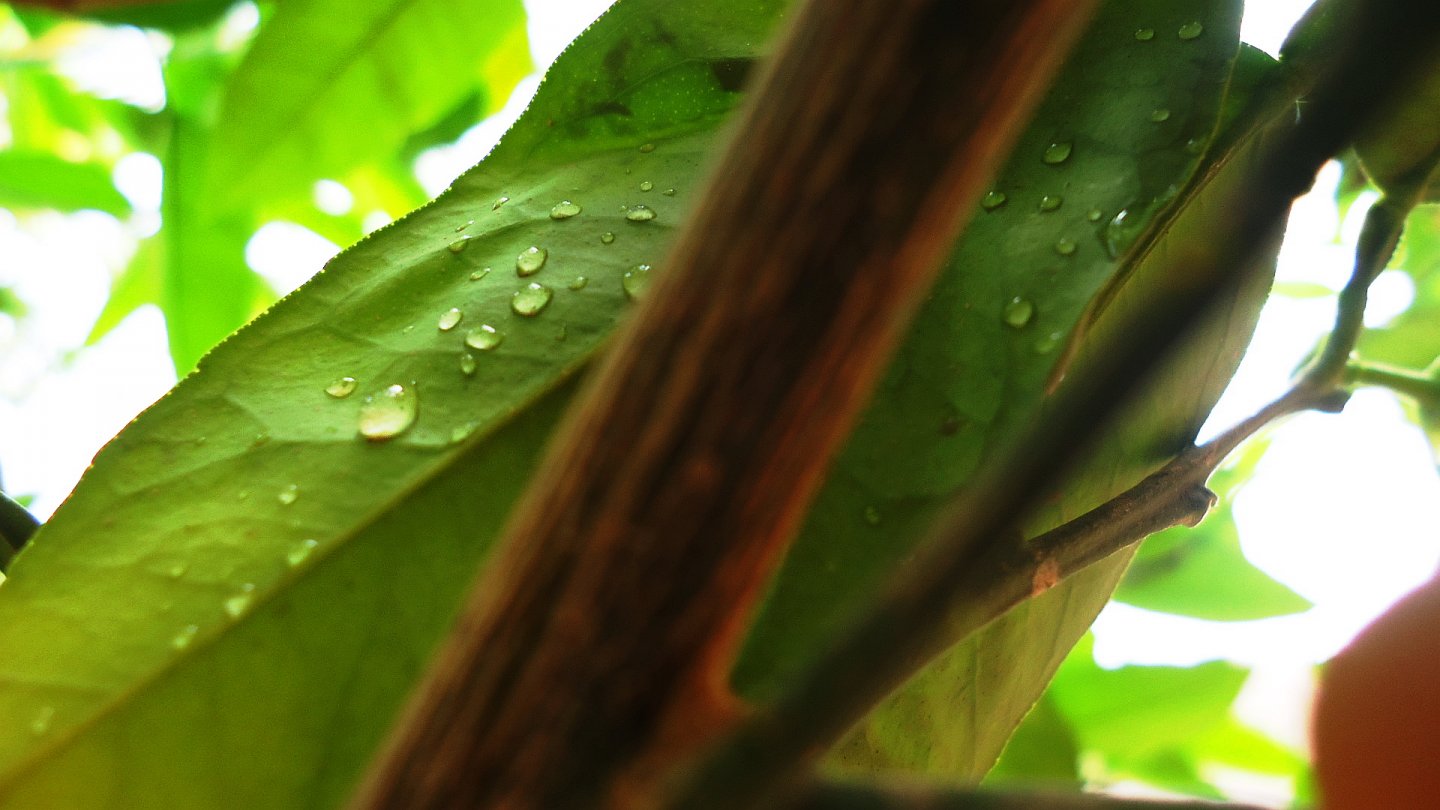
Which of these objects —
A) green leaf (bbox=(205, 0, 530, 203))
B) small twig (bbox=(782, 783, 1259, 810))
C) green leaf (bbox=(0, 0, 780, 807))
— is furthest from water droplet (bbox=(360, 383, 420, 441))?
green leaf (bbox=(205, 0, 530, 203))

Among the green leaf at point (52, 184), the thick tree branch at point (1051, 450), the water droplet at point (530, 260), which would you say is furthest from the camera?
the green leaf at point (52, 184)

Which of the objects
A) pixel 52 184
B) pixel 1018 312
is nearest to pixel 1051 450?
pixel 1018 312

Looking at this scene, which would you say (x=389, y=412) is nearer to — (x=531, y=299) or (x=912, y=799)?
(x=531, y=299)

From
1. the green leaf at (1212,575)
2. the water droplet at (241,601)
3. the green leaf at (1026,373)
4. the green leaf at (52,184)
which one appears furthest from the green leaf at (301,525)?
the green leaf at (52,184)

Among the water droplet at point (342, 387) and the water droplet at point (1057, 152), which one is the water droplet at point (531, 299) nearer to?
the water droplet at point (342, 387)

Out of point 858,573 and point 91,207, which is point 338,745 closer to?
point 858,573

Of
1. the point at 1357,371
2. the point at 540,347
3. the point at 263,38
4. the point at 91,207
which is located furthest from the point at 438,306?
the point at 91,207
